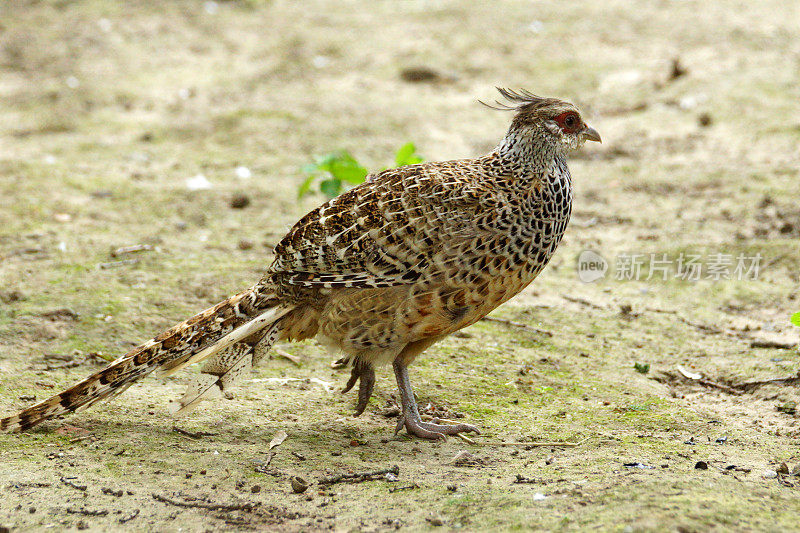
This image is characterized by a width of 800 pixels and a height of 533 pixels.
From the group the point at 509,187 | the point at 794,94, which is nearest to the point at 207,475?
the point at 509,187

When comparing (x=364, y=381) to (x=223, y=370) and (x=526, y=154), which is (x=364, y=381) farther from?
(x=526, y=154)

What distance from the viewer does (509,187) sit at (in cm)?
445

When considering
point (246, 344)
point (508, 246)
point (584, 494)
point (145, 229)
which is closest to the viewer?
point (584, 494)

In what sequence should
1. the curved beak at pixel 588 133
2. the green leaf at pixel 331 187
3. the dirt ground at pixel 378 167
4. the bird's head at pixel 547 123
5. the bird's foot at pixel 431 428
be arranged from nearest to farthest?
the dirt ground at pixel 378 167 < the bird's foot at pixel 431 428 < the bird's head at pixel 547 123 < the curved beak at pixel 588 133 < the green leaf at pixel 331 187

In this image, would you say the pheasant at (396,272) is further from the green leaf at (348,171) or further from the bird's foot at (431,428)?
the green leaf at (348,171)

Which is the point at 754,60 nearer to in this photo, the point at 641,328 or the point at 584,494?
the point at 641,328

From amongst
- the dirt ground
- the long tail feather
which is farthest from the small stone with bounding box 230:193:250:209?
the long tail feather

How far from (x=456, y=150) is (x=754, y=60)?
13.4 ft

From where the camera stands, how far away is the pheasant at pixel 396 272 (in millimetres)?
4297

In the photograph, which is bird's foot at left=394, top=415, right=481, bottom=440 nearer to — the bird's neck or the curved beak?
the bird's neck

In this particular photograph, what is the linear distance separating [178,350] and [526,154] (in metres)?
2.05

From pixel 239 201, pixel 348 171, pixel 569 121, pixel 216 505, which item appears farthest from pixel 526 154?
pixel 239 201

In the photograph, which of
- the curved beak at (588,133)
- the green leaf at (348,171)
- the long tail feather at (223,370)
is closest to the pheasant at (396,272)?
the long tail feather at (223,370)

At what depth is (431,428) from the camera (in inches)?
178
